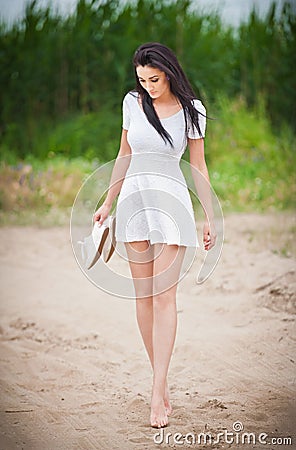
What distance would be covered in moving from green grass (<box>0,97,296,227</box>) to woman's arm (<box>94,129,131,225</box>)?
3.70 metres

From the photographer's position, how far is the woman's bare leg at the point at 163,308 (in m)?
2.69

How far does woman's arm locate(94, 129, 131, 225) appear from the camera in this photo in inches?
110

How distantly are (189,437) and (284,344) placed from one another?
109 centimetres

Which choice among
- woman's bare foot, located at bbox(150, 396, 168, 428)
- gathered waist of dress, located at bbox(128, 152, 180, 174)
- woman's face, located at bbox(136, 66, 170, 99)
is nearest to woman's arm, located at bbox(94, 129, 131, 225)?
gathered waist of dress, located at bbox(128, 152, 180, 174)

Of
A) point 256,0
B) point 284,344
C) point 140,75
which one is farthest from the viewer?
point 256,0

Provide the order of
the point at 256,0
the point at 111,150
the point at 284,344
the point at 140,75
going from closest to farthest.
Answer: the point at 140,75
the point at 284,344
the point at 111,150
the point at 256,0

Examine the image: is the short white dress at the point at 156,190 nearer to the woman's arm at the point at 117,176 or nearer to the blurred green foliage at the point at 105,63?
the woman's arm at the point at 117,176

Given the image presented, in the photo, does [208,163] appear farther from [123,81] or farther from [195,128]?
[195,128]

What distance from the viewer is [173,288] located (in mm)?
2711

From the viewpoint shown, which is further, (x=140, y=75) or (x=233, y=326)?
(x=233, y=326)

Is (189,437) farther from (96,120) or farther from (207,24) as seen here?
(207,24)

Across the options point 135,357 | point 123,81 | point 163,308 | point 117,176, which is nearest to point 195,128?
point 117,176

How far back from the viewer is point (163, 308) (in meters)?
2.71

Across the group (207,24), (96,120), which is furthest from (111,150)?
(207,24)
